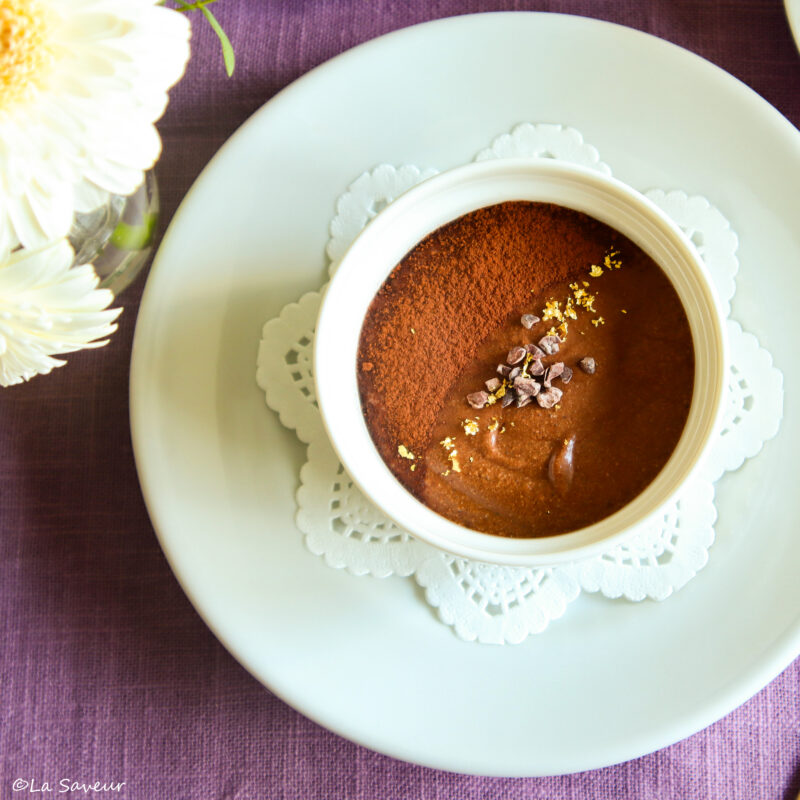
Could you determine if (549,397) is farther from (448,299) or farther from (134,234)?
(134,234)

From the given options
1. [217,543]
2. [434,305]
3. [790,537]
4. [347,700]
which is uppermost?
[434,305]

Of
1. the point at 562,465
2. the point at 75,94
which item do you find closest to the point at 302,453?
the point at 562,465

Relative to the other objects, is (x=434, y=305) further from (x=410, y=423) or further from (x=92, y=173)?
(x=92, y=173)

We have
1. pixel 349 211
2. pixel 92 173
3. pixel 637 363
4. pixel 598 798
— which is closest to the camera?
pixel 92 173

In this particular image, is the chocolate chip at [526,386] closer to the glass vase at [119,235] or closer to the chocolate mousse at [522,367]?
the chocolate mousse at [522,367]

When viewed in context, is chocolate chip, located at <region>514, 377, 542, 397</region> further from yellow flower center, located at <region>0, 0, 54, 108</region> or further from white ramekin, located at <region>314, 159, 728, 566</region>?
yellow flower center, located at <region>0, 0, 54, 108</region>

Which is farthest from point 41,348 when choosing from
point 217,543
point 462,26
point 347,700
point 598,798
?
point 598,798

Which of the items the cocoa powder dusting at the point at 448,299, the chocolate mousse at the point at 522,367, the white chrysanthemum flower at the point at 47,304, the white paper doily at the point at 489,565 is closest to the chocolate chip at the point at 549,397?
the chocolate mousse at the point at 522,367
